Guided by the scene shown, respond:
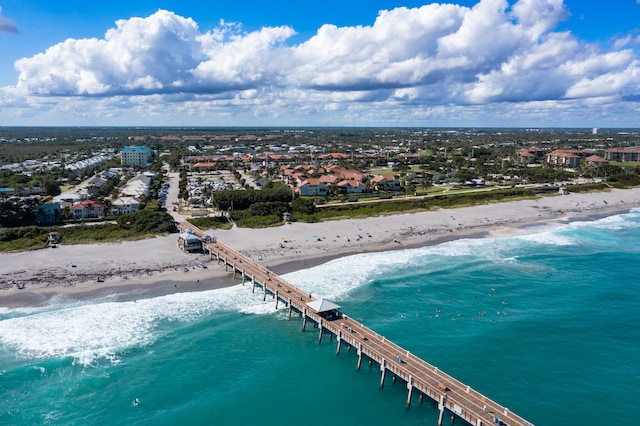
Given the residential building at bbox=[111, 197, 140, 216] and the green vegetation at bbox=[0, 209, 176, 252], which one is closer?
the green vegetation at bbox=[0, 209, 176, 252]

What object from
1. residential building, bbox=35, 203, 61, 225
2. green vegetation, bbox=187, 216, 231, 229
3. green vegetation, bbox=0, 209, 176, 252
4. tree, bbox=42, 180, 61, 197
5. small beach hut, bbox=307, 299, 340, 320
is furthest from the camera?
tree, bbox=42, 180, 61, 197

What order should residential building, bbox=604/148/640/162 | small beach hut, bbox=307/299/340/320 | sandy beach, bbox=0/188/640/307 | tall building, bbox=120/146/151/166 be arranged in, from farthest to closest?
residential building, bbox=604/148/640/162 < tall building, bbox=120/146/151/166 < sandy beach, bbox=0/188/640/307 < small beach hut, bbox=307/299/340/320

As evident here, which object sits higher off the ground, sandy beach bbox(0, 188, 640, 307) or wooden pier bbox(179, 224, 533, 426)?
sandy beach bbox(0, 188, 640, 307)

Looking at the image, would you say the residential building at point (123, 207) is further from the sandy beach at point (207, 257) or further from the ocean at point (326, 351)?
the ocean at point (326, 351)

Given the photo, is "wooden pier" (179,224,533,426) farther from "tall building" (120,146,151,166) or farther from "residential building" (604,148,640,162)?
"residential building" (604,148,640,162)

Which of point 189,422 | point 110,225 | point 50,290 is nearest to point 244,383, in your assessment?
point 189,422

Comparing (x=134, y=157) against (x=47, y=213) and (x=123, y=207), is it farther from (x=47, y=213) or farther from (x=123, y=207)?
(x=47, y=213)

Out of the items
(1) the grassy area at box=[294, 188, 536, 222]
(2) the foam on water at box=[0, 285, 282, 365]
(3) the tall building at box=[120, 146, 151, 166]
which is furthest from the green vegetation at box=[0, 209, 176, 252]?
(3) the tall building at box=[120, 146, 151, 166]
